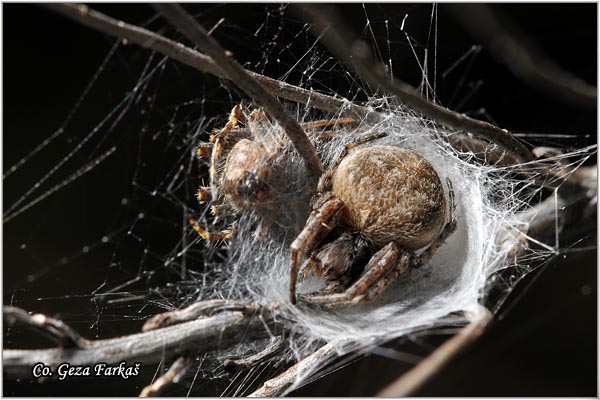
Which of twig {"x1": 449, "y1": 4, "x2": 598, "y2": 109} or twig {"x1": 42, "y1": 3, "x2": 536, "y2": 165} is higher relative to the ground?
twig {"x1": 42, "y1": 3, "x2": 536, "y2": 165}

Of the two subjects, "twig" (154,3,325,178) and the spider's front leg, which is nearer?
"twig" (154,3,325,178)

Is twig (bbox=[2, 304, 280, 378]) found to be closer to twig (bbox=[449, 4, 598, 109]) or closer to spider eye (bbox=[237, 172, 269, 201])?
spider eye (bbox=[237, 172, 269, 201])

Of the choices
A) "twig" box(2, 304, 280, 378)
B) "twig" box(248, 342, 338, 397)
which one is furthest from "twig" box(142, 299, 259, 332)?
"twig" box(248, 342, 338, 397)

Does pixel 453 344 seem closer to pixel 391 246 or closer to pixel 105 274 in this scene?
pixel 391 246

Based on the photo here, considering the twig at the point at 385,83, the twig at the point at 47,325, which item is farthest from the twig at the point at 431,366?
the twig at the point at 47,325

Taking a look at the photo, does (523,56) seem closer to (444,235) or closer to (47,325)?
(444,235)

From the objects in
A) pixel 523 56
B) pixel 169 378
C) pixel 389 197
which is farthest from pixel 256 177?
pixel 523 56

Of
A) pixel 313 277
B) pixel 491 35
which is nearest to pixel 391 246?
pixel 313 277

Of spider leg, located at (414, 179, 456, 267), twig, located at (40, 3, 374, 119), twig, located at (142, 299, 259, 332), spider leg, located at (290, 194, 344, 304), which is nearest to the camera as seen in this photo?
twig, located at (40, 3, 374, 119)
